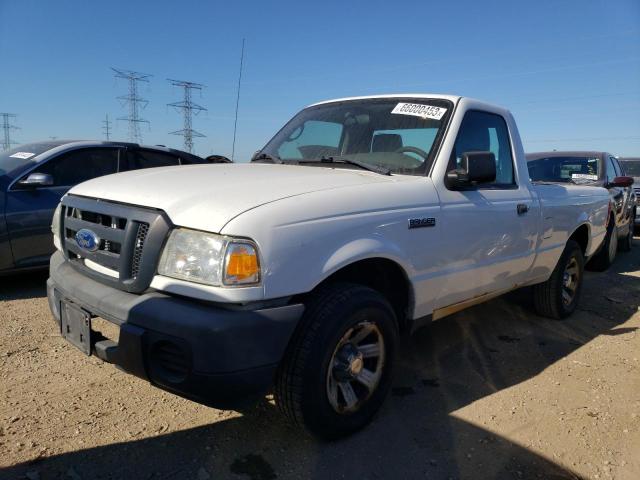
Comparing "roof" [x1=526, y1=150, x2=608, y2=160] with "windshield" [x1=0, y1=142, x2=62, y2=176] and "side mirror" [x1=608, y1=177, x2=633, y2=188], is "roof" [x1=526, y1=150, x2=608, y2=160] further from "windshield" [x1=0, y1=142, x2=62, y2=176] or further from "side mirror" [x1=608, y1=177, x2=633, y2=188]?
"windshield" [x1=0, y1=142, x2=62, y2=176]

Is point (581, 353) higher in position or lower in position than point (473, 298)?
lower

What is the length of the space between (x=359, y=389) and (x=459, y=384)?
3.22ft

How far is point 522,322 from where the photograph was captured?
15.7ft

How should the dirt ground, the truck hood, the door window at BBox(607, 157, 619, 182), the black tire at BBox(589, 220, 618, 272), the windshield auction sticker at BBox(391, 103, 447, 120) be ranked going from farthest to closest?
the door window at BBox(607, 157, 619, 182) → the black tire at BBox(589, 220, 618, 272) → the windshield auction sticker at BBox(391, 103, 447, 120) → the dirt ground → the truck hood

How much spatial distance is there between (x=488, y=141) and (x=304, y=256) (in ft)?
7.14

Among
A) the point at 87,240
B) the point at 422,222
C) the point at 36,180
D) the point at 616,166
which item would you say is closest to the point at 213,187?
the point at 87,240

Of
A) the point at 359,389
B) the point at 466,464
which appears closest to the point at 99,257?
the point at 359,389

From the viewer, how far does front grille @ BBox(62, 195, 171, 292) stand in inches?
86.2

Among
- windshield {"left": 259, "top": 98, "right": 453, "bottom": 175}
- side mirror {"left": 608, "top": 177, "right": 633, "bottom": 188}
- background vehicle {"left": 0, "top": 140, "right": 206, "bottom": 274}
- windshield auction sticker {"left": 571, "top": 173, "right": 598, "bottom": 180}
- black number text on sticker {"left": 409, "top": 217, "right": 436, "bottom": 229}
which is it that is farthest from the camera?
windshield auction sticker {"left": 571, "top": 173, "right": 598, "bottom": 180}

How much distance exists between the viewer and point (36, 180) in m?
4.87

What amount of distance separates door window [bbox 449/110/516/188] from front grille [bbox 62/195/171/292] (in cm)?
190

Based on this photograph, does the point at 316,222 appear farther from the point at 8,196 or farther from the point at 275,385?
the point at 8,196

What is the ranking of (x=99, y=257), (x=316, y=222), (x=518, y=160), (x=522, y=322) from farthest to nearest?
(x=522, y=322), (x=518, y=160), (x=99, y=257), (x=316, y=222)

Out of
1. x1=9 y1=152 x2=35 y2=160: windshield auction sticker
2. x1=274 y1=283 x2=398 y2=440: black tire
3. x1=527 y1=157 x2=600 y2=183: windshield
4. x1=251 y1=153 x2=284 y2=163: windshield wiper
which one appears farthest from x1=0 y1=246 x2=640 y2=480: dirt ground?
x1=527 y1=157 x2=600 y2=183: windshield
